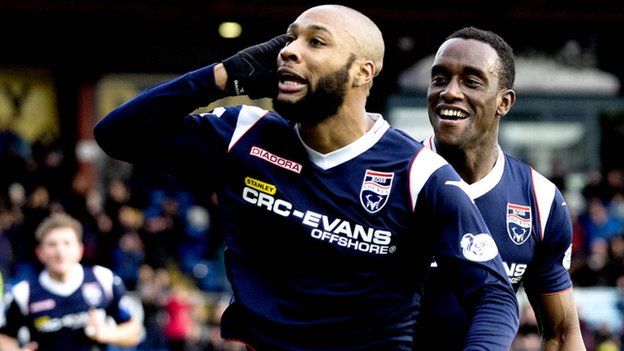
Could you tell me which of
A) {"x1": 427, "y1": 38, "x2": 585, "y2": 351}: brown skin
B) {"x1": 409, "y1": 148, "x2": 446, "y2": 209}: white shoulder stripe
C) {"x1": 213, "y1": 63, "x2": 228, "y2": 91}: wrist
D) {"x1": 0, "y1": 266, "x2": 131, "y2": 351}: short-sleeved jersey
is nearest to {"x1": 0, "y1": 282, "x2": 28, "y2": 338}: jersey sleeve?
{"x1": 0, "y1": 266, "x2": 131, "y2": 351}: short-sleeved jersey

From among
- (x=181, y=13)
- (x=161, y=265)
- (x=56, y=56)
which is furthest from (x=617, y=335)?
(x=56, y=56)

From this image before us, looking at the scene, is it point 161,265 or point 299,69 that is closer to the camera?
point 299,69

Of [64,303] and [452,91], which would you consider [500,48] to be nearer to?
[452,91]

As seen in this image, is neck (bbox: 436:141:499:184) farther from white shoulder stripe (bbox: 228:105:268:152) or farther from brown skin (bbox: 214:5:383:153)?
white shoulder stripe (bbox: 228:105:268:152)

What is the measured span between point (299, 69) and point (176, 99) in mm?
460

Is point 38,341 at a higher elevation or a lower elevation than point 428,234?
lower

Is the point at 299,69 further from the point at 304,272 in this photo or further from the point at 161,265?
the point at 161,265

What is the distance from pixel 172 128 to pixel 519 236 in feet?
4.96

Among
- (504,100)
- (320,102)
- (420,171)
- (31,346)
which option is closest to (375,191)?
(420,171)

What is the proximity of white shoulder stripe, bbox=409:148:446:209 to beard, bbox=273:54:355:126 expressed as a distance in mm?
345

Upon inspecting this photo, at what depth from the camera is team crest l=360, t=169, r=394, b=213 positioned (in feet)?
13.4

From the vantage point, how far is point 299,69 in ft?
13.2

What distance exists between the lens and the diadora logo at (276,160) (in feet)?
13.8

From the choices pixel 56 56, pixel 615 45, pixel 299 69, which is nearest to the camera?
pixel 299 69
